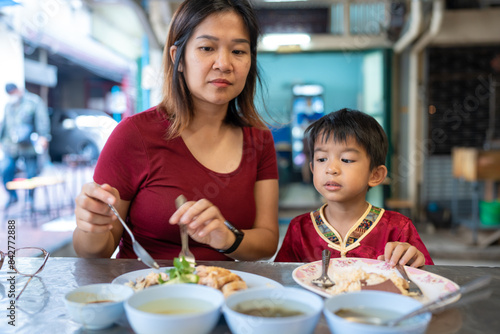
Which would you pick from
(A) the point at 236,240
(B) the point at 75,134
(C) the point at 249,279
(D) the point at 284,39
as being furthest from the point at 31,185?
(C) the point at 249,279

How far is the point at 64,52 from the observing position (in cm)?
721

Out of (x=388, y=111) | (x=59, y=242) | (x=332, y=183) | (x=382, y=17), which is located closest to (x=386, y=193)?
(x=388, y=111)

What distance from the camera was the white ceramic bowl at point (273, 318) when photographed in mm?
649

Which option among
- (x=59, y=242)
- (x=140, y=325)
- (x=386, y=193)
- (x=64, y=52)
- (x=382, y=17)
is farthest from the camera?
(x=64, y=52)

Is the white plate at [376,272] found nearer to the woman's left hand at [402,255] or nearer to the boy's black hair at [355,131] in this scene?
the woman's left hand at [402,255]

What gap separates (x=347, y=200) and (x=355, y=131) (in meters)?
0.26

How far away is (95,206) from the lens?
3.52 ft

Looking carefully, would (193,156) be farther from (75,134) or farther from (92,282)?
(75,134)

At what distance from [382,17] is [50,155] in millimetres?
5973

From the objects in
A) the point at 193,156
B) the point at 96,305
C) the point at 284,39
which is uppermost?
the point at 284,39

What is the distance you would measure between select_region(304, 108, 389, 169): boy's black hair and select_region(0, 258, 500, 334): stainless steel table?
50 centimetres

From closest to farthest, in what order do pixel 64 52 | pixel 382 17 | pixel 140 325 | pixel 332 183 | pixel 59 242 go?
pixel 140 325, pixel 332 183, pixel 59 242, pixel 382 17, pixel 64 52

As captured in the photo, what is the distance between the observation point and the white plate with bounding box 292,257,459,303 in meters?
0.97

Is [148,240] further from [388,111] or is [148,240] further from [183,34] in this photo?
[388,111]
